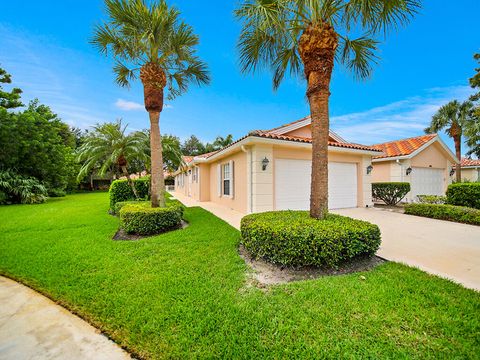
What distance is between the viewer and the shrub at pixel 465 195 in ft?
31.0

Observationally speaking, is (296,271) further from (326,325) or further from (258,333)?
(258,333)

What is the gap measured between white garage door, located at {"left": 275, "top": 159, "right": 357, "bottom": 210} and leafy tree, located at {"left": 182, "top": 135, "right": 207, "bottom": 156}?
36194mm

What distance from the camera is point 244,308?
9.26ft

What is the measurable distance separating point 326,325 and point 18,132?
2377 centimetres

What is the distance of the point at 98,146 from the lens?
10219 mm

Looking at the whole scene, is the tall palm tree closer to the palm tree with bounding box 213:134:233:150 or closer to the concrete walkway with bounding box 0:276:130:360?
the concrete walkway with bounding box 0:276:130:360

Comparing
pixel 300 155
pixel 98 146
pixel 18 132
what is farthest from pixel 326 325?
pixel 18 132

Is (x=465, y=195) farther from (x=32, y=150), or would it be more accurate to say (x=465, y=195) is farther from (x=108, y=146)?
(x=32, y=150)

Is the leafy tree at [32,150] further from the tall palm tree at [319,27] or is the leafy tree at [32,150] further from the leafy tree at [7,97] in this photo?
the tall palm tree at [319,27]

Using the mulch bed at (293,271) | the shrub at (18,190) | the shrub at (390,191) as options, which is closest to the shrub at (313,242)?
the mulch bed at (293,271)

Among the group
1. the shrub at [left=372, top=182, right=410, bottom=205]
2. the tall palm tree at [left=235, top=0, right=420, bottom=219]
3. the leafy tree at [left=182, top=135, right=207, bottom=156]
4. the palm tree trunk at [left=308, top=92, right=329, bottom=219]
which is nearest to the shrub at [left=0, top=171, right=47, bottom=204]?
the tall palm tree at [left=235, top=0, right=420, bottom=219]

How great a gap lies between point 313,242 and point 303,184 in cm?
703

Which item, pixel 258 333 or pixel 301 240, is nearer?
pixel 258 333

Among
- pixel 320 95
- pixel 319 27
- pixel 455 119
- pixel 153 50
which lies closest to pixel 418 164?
pixel 455 119
